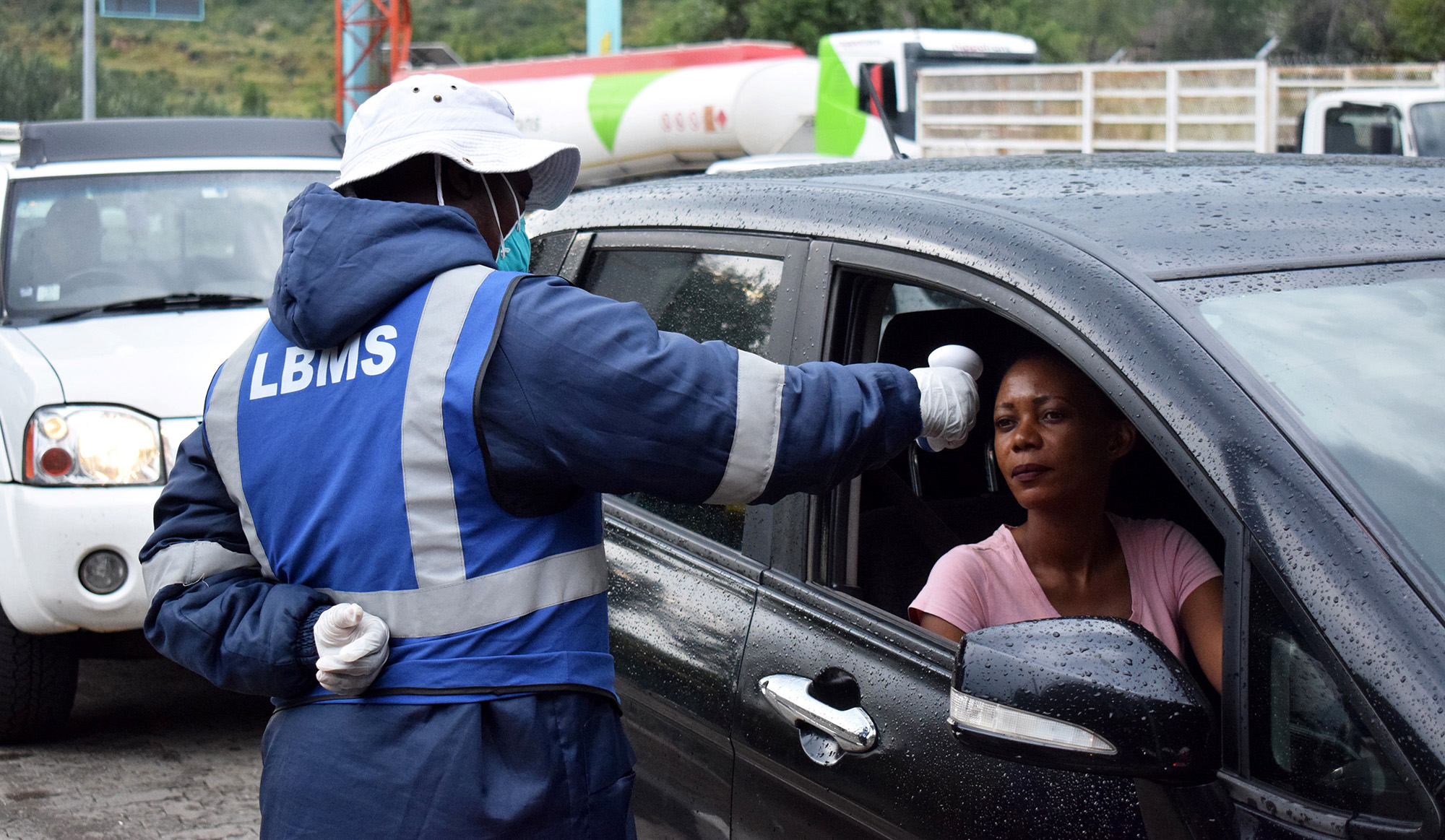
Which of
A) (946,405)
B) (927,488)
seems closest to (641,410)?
(946,405)

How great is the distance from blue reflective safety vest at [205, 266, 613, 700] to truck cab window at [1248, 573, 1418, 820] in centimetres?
81

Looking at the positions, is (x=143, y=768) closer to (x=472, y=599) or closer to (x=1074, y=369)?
(x=472, y=599)

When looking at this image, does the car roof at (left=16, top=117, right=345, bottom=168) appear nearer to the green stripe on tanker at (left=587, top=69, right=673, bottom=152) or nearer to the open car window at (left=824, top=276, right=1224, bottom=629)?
the open car window at (left=824, top=276, right=1224, bottom=629)

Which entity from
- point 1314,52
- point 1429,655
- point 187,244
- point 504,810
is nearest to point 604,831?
point 504,810

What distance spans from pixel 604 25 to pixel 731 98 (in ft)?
36.4

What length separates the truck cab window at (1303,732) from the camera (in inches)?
54.2

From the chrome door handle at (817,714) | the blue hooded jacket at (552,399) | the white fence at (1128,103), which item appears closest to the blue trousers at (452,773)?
the blue hooded jacket at (552,399)

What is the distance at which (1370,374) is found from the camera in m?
1.66

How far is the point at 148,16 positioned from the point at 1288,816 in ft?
84.8

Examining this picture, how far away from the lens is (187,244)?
5.84 meters

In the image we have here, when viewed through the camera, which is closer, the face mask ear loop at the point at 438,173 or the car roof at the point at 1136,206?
the car roof at the point at 1136,206

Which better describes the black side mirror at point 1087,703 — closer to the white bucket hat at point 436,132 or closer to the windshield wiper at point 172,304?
the white bucket hat at point 436,132

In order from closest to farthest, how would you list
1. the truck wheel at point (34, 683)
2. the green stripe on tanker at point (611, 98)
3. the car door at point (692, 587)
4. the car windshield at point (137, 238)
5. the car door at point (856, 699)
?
the car door at point (856, 699)
the car door at point (692, 587)
the truck wheel at point (34, 683)
the car windshield at point (137, 238)
the green stripe on tanker at point (611, 98)

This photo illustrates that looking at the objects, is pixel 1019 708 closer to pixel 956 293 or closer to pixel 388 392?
pixel 956 293
